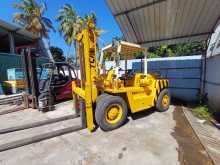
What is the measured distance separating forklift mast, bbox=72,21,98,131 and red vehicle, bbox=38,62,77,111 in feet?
8.69

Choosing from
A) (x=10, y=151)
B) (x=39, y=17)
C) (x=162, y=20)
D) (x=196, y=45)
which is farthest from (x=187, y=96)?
(x=39, y=17)

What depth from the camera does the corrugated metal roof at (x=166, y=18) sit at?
4.25 metres

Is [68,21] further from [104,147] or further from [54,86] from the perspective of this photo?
[104,147]

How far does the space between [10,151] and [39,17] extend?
62.8ft

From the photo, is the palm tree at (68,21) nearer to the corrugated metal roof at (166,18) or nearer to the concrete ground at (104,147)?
the corrugated metal roof at (166,18)

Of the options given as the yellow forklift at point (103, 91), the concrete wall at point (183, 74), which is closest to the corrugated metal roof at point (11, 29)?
the yellow forklift at point (103, 91)

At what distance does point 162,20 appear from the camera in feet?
16.8

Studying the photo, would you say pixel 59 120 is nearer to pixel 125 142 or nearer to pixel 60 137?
pixel 60 137

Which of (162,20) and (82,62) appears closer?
(82,62)

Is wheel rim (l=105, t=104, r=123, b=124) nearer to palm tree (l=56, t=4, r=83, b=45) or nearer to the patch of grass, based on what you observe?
the patch of grass

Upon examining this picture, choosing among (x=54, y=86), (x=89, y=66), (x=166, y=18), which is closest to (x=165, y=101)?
(x=166, y=18)

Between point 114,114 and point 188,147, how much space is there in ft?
6.03

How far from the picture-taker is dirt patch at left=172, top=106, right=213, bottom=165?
2.70m

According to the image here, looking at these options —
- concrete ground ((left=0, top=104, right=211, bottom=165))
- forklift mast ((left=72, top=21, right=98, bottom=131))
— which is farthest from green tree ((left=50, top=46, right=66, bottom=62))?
forklift mast ((left=72, top=21, right=98, bottom=131))
